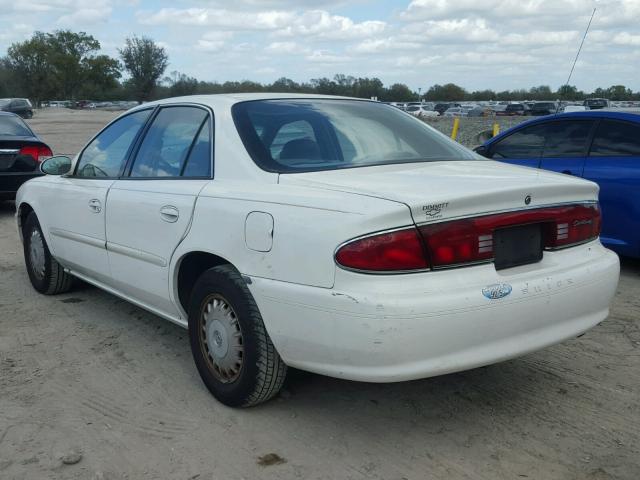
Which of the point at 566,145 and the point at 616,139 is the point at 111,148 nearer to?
the point at 566,145

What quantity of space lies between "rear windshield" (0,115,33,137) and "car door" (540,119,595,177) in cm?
708

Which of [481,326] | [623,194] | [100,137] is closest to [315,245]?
[481,326]

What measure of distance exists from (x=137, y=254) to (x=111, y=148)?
1.07m

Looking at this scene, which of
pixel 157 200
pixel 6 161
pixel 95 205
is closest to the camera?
pixel 157 200


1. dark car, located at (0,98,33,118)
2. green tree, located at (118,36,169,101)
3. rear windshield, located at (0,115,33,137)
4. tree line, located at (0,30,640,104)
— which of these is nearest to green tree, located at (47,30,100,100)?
tree line, located at (0,30,640,104)

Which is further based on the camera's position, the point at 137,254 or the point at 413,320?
the point at 137,254

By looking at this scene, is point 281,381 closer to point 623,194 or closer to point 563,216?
point 563,216

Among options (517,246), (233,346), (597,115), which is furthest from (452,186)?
(597,115)

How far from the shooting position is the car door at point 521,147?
6.82 metres

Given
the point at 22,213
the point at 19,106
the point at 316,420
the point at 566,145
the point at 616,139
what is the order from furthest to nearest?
1. the point at 19,106
2. the point at 566,145
3. the point at 616,139
4. the point at 22,213
5. the point at 316,420

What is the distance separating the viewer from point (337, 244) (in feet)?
8.88

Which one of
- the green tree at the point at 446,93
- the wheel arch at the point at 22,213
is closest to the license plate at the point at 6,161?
the wheel arch at the point at 22,213

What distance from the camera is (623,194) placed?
5836 mm

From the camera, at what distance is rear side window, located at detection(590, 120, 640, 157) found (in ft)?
19.4
